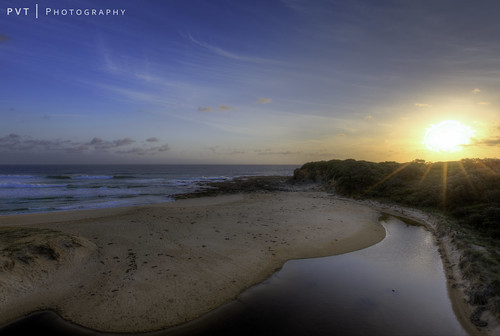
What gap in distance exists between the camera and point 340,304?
7852mm

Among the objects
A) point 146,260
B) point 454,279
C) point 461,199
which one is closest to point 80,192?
point 146,260

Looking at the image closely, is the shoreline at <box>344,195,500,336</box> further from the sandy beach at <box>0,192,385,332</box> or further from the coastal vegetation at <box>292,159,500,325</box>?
the sandy beach at <box>0,192,385,332</box>

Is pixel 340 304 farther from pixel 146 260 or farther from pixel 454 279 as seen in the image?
pixel 146 260

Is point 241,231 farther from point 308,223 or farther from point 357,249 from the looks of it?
point 357,249

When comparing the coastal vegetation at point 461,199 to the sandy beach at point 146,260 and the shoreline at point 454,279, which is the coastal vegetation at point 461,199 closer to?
the shoreline at point 454,279

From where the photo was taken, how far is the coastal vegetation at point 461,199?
8.54 metres

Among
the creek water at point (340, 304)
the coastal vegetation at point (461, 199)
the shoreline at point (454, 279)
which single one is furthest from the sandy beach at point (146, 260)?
the coastal vegetation at point (461, 199)

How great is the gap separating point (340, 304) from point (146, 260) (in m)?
7.51

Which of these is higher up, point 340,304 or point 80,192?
point 80,192

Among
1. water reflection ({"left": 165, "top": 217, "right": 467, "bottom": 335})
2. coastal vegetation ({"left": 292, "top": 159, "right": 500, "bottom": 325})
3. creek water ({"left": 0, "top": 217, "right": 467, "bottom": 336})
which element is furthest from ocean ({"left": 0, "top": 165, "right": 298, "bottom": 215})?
coastal vegetation ({"left": 292, "top": 159, "right": 500, "bottom": 325})

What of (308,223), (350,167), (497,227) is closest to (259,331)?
(308,223)

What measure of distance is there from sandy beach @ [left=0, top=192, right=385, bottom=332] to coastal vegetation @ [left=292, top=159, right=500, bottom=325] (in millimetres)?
4536

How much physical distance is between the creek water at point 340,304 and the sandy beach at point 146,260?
1.81ft

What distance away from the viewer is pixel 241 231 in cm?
1491
